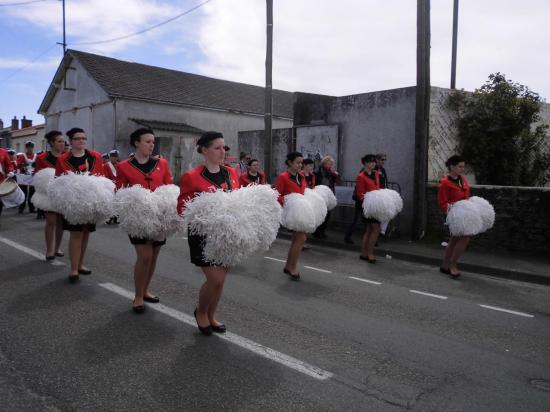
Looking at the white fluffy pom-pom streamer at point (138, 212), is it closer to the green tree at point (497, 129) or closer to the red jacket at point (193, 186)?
the red jacket at point (193, 186)

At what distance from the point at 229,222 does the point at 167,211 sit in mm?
1184

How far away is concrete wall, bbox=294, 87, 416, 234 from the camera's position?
480 inches

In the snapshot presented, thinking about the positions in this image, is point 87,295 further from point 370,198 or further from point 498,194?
point 498,194

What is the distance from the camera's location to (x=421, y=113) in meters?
10.9

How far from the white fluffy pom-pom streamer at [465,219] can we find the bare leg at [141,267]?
4881 mm

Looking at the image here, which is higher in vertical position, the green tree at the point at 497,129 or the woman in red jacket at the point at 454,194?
the green tree at the point at 497,129

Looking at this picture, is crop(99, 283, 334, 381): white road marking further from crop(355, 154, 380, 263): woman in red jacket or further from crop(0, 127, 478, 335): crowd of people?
crop(355, 154, 380, 263): woman in red jacket

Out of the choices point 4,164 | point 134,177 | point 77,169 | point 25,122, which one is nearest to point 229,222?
point 134,177

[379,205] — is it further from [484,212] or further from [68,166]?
[68,166]

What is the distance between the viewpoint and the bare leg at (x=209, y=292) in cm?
443

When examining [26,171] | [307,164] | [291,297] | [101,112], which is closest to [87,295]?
[291,297]

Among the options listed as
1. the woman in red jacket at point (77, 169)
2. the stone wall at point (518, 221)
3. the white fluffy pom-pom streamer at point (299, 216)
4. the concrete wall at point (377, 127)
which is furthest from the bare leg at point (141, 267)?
the concrete wall at point (377, 127)

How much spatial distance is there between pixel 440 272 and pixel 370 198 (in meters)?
1.76

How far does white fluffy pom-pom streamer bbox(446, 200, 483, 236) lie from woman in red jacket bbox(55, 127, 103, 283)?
5437 millimetres
